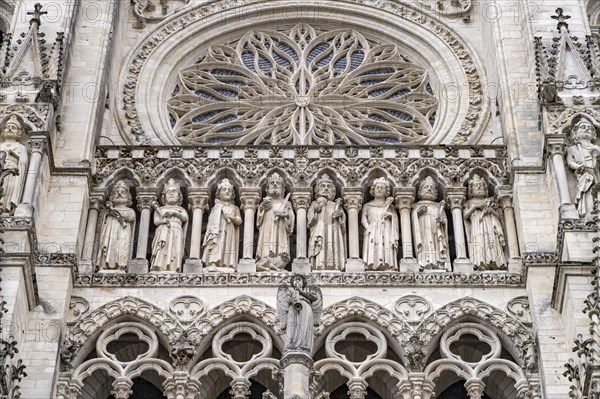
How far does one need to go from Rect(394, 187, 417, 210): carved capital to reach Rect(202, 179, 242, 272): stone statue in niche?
82.1 inches

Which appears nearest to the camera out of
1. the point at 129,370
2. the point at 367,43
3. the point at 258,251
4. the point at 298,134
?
the point at 129,370

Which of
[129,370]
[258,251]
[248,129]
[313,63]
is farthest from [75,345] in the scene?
[313,63]

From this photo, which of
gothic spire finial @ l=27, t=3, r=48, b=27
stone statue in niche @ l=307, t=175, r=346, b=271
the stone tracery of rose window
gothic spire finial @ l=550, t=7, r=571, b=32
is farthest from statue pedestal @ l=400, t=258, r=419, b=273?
gothic spire finial @ l=27, t=3, r=48, b=27

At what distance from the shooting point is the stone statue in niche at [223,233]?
771 inches

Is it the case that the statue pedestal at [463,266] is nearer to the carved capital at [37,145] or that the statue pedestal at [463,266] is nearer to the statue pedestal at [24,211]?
the statue pedestal at [24,211]

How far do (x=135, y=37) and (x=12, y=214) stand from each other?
5851 millimetres

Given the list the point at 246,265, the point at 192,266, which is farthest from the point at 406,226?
the point at 192,266

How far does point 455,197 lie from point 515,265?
143 centimetres

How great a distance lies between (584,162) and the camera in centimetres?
1950

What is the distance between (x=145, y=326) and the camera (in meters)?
18.9

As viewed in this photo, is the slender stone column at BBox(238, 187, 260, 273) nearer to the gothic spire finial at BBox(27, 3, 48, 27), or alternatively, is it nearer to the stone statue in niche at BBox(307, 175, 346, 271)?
the stone statue in niche at BBox(307, 175, 346, 271)

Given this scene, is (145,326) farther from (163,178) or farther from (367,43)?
(367,43)

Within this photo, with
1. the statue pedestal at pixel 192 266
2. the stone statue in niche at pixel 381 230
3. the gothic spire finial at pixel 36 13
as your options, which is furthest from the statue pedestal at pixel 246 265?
A: the gothic spire finial at pixel 36 13

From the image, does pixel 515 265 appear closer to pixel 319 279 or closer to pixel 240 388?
pixel 319 279
